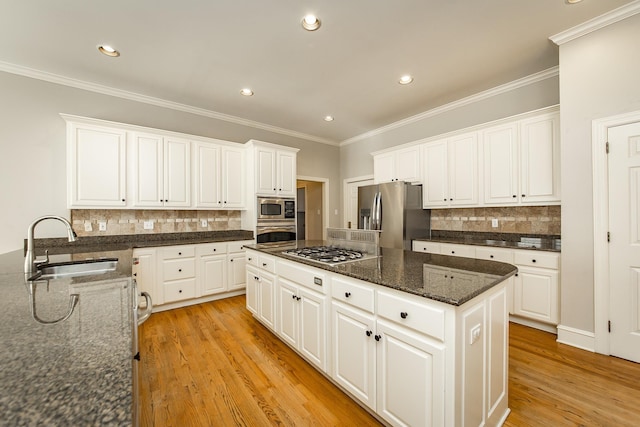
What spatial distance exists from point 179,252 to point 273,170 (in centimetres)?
185

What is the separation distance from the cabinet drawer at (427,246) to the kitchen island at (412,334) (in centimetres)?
158

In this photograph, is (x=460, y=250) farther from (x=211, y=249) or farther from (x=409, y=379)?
(x=211, y=249)

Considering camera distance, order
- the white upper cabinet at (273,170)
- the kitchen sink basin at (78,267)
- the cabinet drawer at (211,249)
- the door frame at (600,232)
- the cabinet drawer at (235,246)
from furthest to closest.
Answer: the white upper cabinet at (273,170)
the cabinet drawer at (235,246)
the cabinet drawer at (211,249)
the door frame at (600,232)
the kitchen sink basin at (78,267)

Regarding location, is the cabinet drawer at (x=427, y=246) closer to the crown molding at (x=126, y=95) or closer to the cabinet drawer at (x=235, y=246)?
the cabinet drawer at (x=235, y=246)

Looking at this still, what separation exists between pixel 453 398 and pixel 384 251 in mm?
1302

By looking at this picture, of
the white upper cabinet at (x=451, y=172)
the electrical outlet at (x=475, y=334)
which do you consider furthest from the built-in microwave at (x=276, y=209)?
the electrical outlet at (x=475, y=334)

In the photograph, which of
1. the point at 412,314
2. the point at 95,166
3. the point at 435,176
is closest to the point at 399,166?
the point at 435,176

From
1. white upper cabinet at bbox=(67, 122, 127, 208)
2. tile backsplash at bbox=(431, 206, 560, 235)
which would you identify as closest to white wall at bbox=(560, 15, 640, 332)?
tile backsplash at bbox=(431, 206, 560, 235)

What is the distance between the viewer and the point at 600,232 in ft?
7.45

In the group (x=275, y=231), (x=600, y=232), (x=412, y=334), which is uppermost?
(x=600, y=232)

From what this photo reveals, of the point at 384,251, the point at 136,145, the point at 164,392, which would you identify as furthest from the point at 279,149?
the point at 164,392

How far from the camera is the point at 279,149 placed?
433cm

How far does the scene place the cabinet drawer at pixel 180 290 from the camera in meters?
3.36

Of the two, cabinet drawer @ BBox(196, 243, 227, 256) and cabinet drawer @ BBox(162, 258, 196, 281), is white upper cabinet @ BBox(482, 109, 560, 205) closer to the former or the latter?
cabinet drawer @ BBox(196, 243, 227, 256)
